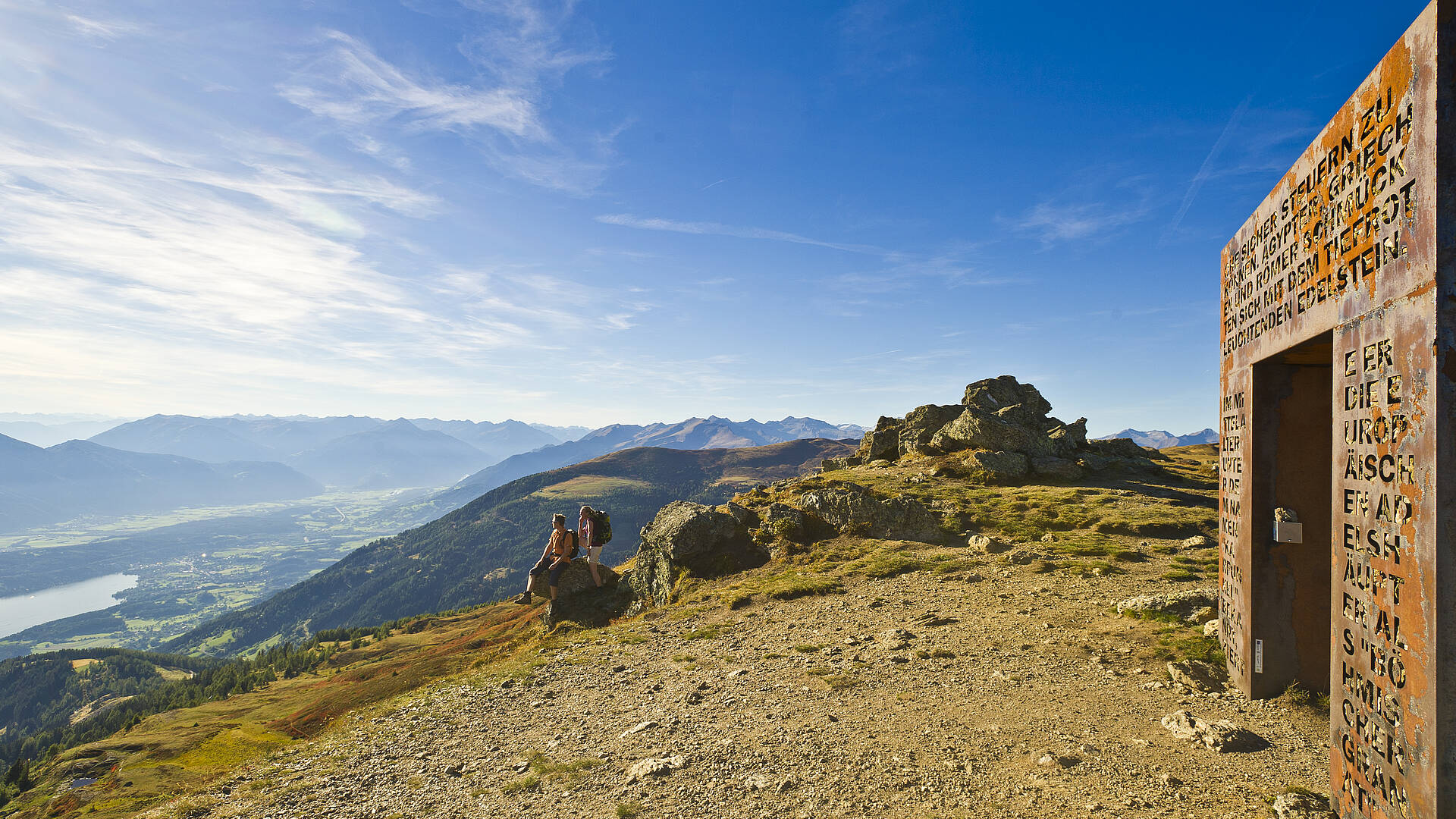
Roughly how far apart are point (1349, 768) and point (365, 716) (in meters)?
17.7

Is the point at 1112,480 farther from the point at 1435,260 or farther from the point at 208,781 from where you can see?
the point at 208,781

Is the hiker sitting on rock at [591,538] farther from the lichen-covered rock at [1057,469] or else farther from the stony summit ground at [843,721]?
the lichen-covered rock at [1057,469]

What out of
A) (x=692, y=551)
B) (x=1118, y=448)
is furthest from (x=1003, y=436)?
(x=692, y=551)

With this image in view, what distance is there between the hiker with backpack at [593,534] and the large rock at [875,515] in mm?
9164

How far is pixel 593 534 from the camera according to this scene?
23.4 m

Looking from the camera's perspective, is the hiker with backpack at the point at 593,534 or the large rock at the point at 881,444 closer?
the hiker with backpack at the point at 593,534

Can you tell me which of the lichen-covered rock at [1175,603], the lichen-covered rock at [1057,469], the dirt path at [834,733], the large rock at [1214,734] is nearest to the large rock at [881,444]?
the lichen-covered rock at [1057,469]

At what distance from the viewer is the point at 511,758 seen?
10.6 metres

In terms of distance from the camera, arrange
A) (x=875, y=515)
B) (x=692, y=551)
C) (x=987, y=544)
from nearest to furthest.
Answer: (x=987, y=544)
(x=692, y=551)
(x=875, y=515)

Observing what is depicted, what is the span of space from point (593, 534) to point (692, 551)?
13.3ft

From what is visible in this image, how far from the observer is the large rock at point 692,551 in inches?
940

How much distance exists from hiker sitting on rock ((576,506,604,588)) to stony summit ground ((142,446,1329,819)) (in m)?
4.25

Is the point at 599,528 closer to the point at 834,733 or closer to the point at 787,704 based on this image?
the point at 787,704

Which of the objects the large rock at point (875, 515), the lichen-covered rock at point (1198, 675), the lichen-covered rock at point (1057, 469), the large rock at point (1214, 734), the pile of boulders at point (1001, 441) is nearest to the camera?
the large rock at point (1214, 734)
